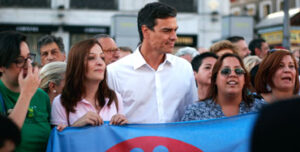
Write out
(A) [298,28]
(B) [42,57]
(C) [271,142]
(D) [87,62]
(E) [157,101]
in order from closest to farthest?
(C) [271,142], (D) [87,62], (E) [157,101], (B) [42,57], (A) [298,28]

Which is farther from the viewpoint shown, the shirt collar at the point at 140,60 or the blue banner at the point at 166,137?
the shirt collar at the point at 140,60

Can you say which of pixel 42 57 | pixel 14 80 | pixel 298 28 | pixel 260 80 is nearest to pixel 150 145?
pixel 14 80

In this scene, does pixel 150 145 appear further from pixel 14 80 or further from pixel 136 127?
pixel 14 80

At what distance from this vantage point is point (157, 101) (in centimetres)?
389

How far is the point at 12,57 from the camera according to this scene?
3008 mm

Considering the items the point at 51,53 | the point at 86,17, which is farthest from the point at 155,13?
the point at 86,17

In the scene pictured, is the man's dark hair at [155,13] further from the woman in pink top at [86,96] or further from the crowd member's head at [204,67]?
the crowd member's head at [204,67]

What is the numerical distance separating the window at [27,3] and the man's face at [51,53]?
14832 millimetres

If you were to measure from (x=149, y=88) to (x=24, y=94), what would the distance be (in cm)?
128

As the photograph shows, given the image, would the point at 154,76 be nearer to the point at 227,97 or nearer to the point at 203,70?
the point at 227,97

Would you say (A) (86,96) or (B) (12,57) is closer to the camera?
(B) (12,57)

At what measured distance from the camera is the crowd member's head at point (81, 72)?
348 cm

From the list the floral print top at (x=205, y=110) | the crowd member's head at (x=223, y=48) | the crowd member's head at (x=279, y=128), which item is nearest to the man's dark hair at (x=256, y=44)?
the crowd member's head at (x=223, y=48)

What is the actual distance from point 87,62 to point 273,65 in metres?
1.95
